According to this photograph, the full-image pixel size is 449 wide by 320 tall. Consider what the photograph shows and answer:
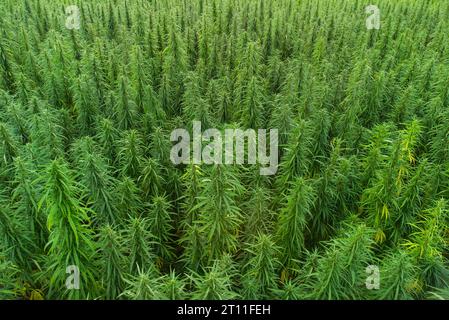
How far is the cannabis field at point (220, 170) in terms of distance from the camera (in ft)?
9.61

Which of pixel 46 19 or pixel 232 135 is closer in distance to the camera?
pixel 232 135

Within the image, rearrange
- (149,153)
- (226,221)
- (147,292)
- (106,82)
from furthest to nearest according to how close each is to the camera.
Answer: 1. (106,82)
2. (149,153)
3. (226,221)
4. (147,292)

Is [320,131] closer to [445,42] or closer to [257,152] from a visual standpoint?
[257,152]

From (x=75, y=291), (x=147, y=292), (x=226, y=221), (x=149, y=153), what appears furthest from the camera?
(x=149, y=153)

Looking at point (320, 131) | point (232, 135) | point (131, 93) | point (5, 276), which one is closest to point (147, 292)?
point (5, 276)

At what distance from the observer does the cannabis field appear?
2930 mm

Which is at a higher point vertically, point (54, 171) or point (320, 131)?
point (54, 171)

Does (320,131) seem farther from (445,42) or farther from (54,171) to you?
(445,42)

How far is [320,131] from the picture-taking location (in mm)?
4590

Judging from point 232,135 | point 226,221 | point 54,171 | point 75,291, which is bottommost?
point 75,291

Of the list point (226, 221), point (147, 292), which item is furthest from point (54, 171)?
point (226, 221)

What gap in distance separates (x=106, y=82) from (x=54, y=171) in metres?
3.77

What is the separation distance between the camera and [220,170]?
3.19m

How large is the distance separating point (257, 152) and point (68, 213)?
99.6 inches
